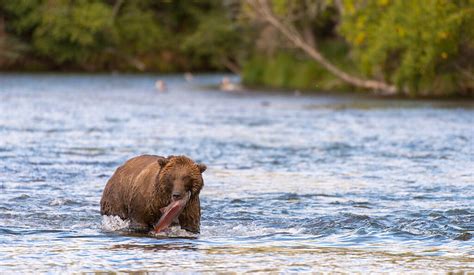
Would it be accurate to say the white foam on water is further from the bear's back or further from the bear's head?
the bear's head

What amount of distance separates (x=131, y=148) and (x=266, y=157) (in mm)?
2877

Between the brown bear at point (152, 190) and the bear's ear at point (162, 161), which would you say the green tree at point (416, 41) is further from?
the bear's ear at point (162, 161)

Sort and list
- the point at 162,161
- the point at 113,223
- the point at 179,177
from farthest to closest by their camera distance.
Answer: the point at 113,223, the point at 162,161, the point at 179,177

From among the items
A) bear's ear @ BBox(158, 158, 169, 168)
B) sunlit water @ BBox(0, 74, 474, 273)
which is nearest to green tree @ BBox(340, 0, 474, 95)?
sunlit water @ BBox(0, 74, 474, 273)

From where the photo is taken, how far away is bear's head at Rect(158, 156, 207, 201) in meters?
11.7

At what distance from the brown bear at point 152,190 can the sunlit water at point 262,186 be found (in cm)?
22

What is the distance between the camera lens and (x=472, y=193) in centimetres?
1631

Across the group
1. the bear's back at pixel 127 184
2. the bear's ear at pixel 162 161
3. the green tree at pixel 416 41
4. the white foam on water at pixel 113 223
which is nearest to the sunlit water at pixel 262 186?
the white foam on water at pixel 113 223

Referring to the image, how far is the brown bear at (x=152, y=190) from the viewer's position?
1174cm

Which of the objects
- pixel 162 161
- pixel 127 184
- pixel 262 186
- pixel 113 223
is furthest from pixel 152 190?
pixel 262 186

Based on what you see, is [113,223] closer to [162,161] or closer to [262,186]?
[162,161]

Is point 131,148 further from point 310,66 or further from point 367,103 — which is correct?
point 310,66

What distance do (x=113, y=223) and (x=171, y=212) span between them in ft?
4.76

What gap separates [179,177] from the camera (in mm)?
11703
